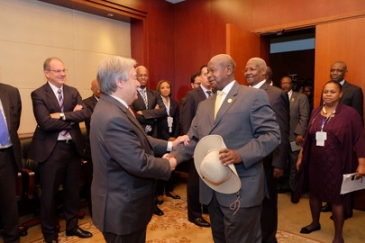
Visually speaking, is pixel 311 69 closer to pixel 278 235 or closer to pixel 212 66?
pixel 278 235

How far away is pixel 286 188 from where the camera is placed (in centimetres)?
477

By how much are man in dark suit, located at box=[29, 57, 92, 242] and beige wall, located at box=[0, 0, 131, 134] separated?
1291 millimetres

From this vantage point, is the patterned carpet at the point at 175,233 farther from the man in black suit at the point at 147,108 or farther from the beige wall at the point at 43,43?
the beige wall at the point at 43,43

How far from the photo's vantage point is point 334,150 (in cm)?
294

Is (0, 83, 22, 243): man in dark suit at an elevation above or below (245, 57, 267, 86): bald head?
below

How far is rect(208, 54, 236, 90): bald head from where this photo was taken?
2.01 m

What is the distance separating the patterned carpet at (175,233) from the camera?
Result: 121 inches

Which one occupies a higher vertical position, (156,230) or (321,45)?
(321,45)

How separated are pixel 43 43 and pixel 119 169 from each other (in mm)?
3339

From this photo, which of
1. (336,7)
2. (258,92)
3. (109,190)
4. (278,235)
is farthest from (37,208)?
(336,7)

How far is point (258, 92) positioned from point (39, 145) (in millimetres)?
2185

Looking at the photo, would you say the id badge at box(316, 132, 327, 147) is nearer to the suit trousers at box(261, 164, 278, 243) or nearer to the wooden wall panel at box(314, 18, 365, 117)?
the suit trousers at box(261, 164, 278, 243)

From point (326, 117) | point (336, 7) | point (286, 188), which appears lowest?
point (286, 188)

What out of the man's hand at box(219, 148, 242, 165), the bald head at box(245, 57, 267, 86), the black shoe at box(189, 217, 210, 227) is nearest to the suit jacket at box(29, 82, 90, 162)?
the black shoe at box(189, 217, 210, 227)
